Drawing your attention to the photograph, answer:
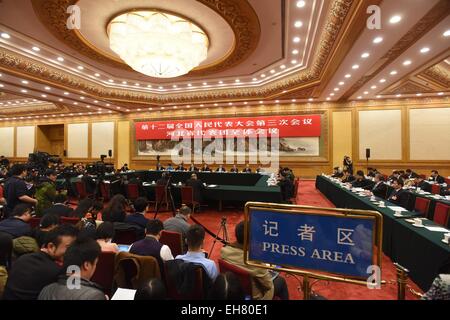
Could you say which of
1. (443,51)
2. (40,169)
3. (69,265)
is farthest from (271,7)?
(40,169)

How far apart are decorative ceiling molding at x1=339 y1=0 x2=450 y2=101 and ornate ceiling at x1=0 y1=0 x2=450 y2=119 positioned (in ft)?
0.06

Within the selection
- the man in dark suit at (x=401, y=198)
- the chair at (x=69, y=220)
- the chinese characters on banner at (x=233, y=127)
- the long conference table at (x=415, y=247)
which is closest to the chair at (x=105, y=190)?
the chair at (x=69, y=220)

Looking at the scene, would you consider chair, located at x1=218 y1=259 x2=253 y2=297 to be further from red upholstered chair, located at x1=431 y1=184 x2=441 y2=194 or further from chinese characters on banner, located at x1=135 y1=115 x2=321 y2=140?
chinese characters on banner, located at x1=135 y1=115 x2=321 y2=140

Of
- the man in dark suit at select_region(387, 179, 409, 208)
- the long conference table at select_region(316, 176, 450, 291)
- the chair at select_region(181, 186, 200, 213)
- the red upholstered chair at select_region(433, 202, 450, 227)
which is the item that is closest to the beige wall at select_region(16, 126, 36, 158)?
the chair at select_region(181, 186, 200, 213)

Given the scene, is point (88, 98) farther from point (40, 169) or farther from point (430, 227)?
point (430, 227)

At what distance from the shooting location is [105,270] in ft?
5.95

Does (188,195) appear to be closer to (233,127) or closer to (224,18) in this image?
(224,18)

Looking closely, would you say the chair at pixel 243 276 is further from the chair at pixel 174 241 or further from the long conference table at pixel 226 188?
the long conference table at pixel 226 188

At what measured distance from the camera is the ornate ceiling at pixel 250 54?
4805 millimetres

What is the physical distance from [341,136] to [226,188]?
298 inches

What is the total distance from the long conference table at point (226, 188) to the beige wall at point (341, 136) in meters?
5.20

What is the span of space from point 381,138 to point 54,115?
1850 cm

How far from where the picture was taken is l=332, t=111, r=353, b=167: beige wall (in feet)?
36.9

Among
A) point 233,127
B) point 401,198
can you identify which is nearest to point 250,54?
point 233,127
